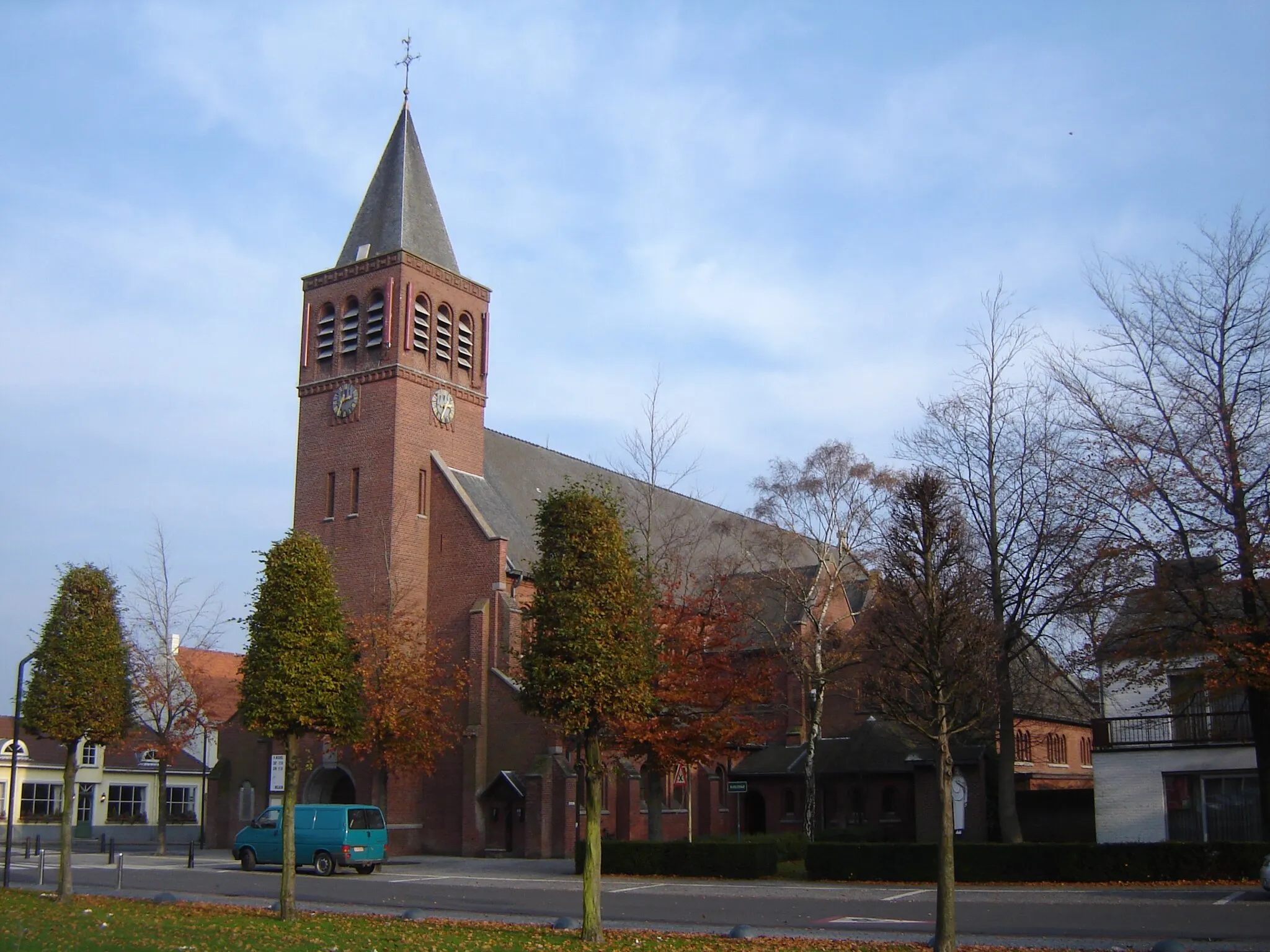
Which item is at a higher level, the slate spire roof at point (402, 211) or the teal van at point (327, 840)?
the slate spire roof at point (402, 211)

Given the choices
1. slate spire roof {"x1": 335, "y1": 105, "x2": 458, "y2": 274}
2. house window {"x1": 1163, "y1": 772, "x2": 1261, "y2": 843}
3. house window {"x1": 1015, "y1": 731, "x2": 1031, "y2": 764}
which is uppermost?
slate spire roof {"x1": 335, "y1": 105, "x2": 458, "y2": 274}

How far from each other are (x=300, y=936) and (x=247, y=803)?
3126 centimetres

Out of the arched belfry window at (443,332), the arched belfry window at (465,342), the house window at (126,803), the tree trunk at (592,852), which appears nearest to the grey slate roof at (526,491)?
the arched belfry window at (465,342)

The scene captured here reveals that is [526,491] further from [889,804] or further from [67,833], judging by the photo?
[67,833]

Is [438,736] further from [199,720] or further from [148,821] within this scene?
[148,821]

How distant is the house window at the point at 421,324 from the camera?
1832 inches

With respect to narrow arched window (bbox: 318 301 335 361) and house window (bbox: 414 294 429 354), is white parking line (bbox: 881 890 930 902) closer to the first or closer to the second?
house window (bbox: 414 294 429 354)

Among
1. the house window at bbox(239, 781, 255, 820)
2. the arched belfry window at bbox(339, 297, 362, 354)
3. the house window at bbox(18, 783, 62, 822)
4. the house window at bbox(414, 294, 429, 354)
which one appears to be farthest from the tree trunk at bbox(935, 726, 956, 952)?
the house window at bbox(18, 783, 62, 822)

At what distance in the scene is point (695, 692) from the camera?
34219mm

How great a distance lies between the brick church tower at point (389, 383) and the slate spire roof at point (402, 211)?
6 centimetres

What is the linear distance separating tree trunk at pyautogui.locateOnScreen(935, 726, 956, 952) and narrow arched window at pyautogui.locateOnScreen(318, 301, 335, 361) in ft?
118

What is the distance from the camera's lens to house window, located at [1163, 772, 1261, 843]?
3216 cm

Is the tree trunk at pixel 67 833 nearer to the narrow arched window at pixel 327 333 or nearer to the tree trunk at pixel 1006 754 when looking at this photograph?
the tree trunk at pixel 1006 754

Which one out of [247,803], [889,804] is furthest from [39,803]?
[889,804]
